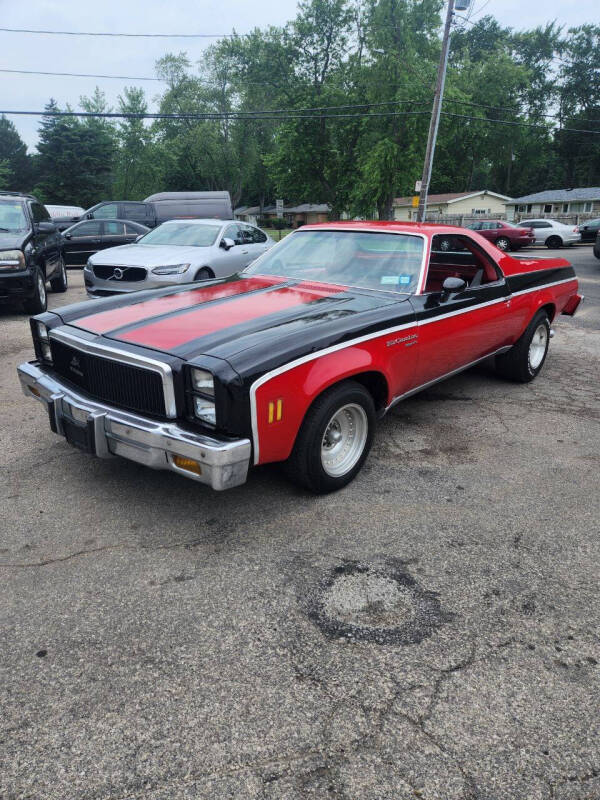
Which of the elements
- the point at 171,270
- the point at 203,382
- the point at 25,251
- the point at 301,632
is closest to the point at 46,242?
the point at 25,251

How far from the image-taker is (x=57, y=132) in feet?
171

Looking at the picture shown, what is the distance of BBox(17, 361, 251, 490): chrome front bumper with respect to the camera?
9.14ft

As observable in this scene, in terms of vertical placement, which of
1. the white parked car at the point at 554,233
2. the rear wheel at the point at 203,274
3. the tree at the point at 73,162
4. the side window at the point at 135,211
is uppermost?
the tree at the point at 73,162

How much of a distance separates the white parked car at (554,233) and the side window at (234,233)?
2055 centimetres

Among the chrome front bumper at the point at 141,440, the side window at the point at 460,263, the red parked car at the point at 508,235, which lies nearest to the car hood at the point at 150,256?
the side window at the point at 460,263

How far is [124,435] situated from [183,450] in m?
0.41

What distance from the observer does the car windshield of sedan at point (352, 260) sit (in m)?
4.22

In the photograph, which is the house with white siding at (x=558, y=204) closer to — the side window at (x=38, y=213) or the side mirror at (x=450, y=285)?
the side window at (x=38, y=213)

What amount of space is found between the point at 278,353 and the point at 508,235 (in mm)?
25582

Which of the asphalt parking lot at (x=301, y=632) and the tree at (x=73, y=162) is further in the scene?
the tree at (x=73, y=162)

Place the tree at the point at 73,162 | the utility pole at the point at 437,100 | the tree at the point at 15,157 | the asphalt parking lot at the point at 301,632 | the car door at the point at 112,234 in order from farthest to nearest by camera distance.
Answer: the tree at the point at 15,157, the tree at the point at 73,162, the utility pole at the point at 437,100, the car door at the point at 112,234, the asphalt parking lot at the point at 301,632

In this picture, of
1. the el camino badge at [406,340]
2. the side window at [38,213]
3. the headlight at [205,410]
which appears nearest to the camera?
the headlight at [205,410]

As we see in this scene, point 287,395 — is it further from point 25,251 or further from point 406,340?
point 25,251

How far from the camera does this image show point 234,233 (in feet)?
33.3
